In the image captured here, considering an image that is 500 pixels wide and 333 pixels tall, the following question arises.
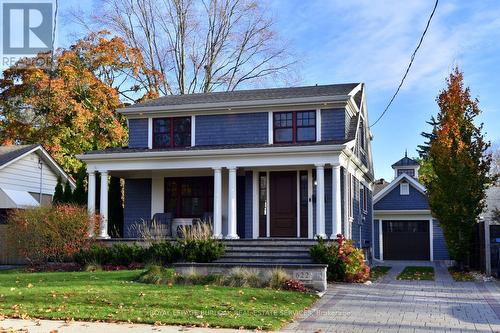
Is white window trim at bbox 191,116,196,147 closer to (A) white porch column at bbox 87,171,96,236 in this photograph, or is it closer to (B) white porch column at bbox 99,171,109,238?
(B) white porch column at bbox 99,171,109,238

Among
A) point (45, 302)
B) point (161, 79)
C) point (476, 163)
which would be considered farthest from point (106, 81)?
point (45, 302)

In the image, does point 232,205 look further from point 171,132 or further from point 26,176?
point 26,176

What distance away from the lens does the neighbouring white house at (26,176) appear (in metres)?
24.8

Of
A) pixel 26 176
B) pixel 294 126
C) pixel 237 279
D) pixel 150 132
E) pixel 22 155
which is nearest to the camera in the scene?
pixel 237 279

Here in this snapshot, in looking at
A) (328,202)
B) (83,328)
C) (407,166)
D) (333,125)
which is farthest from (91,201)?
(407,166)

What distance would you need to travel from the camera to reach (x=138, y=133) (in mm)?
22516

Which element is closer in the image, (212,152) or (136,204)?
(212,152)

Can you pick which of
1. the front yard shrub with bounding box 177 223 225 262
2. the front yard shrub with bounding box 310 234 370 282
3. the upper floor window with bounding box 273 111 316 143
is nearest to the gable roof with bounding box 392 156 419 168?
the upper floor window with bounding box 273 111 316 143

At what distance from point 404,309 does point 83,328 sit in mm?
5848

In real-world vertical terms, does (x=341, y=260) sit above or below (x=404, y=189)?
below

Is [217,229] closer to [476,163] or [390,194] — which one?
[476,163]

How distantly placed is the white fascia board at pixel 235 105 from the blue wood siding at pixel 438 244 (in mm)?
13114

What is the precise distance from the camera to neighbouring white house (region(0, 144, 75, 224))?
81.3 feet

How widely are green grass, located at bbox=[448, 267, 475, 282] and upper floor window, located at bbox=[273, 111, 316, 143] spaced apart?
650 centimetres
